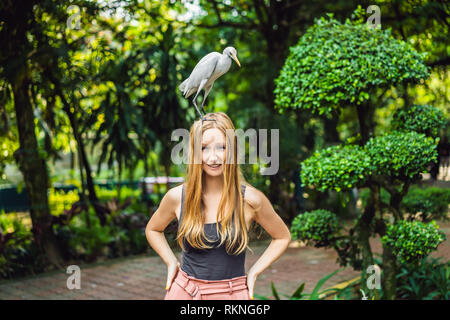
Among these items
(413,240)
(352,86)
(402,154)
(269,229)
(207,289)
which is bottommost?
(413,240)

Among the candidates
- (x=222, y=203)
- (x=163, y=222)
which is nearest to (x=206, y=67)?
(x=222, y=203)

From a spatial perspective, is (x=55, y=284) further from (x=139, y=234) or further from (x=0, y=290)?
(x=139, y=234)

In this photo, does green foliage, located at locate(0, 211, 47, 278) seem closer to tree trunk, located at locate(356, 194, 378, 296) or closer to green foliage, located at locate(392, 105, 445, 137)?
tree trunk, located at locate(356, 194, 378, 296)

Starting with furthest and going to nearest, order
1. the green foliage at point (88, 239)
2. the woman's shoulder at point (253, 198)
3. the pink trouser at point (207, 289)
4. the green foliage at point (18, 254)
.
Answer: the green foliage at point (88, 239)
the green foliage at point (18, 254)
the woman's shoulder at point (253, 198)
the pink trouser at point (207, 289)

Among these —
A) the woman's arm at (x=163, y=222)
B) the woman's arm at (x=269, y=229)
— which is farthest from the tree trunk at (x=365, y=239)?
the woman's arm at (x=163, y=222)

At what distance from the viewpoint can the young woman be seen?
2.15m

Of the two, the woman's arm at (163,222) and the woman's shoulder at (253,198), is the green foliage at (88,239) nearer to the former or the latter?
the woman's arm at (163,222)

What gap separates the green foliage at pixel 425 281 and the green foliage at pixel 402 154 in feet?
4.11

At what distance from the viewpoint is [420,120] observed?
14.1ft

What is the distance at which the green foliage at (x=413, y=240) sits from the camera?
13.2ft

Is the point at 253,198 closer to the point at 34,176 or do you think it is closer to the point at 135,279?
the point at 135,279

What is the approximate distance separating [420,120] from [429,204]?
40.9 inches

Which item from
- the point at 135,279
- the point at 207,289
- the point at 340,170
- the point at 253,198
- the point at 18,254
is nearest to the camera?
the point at 207,289
